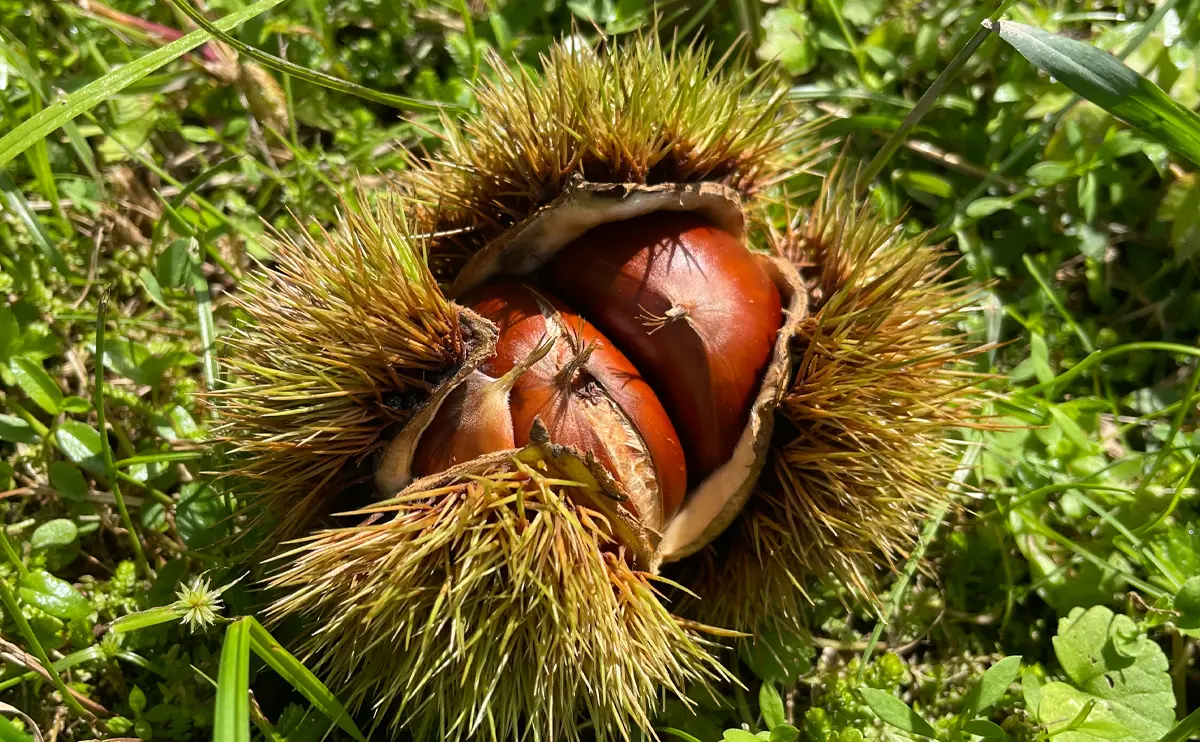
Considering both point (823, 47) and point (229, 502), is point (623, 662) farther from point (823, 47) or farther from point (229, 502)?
point (823, 47)

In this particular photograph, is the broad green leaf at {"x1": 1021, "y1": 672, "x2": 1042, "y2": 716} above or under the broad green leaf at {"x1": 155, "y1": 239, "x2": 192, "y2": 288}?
under

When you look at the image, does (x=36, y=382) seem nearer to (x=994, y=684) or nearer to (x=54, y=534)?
(x=54, y=534)

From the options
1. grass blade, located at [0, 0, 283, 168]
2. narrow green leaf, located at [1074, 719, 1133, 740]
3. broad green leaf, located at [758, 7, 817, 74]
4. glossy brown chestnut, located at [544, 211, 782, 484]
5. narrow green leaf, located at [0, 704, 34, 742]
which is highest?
broad green leaf, located at [758, 7, 817, 74]

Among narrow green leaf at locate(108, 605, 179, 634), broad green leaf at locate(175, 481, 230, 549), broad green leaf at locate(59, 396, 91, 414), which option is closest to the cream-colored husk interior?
narrow green leaf at locate(108, 605, 179, 634)

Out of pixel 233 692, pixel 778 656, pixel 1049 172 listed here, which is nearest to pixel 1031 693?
pixel 778 656

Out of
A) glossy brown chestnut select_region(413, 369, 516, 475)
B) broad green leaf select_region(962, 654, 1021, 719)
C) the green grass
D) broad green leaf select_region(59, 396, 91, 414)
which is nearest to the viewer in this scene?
glossy brown chestnut select_region(413, 369, 516, 475)

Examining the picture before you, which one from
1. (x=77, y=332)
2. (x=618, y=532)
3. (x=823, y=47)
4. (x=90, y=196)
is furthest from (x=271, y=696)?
(x=823, y=47)

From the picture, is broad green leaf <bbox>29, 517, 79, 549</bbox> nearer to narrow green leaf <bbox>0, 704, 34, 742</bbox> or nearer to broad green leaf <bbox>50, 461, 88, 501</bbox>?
broad green leaf <bbox>50, 461, 88, 501</bbox>
